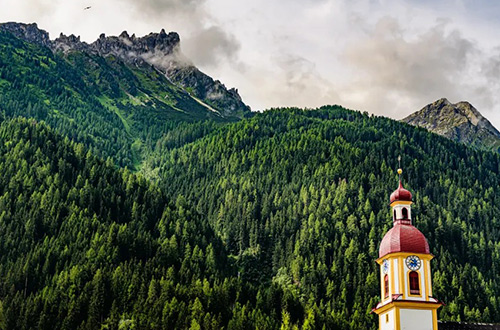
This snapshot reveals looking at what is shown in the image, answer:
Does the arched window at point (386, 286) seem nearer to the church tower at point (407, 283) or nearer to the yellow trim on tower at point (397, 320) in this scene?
the church tower at point (407, 283)

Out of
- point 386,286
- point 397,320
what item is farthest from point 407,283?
point 397,320

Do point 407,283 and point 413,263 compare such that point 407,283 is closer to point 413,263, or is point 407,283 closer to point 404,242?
point 413,263

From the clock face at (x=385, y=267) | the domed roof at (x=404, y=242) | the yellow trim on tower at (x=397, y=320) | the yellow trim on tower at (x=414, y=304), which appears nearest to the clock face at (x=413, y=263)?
the domed roof at (x=404, y=242)

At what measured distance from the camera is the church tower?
280 feet

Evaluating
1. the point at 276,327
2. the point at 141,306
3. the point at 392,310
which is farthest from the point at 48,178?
the point at 392,310

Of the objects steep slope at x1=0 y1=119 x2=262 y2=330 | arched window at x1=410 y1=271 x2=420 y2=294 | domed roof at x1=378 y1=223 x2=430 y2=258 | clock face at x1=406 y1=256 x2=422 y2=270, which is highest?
steep slope at x1=0 y1=119 x2=262 y2=330

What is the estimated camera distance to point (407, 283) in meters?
86.2

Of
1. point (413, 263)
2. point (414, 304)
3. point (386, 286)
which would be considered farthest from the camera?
point (386, 286)

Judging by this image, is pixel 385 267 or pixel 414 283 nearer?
pixel 414 283

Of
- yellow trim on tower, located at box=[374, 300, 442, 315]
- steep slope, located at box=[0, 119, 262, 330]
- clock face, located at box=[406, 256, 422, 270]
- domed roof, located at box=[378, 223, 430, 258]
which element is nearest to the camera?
yellow trim on tower, located at box=[374, 300, 442, 315]

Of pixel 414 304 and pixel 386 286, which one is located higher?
pixel 386 286

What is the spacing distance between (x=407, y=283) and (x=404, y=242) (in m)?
4.88

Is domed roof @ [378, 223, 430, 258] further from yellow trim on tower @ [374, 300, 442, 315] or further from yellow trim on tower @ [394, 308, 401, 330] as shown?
yellow trim on tower @ [394, 308, 401, 330]

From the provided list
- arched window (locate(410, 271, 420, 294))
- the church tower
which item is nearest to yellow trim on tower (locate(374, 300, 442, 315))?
the church tower
